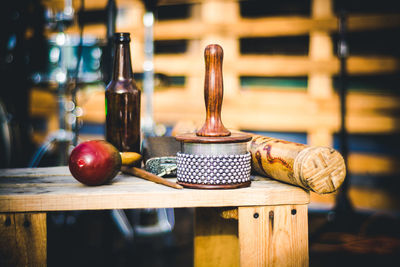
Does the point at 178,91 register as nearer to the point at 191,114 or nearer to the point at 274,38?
the point at 191,114

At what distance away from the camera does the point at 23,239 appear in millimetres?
875

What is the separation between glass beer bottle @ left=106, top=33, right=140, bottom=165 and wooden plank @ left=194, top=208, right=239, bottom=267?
1.27 ft

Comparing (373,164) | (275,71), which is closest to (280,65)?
(275,71)

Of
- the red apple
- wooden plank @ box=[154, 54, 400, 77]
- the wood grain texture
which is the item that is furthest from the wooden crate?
the wood grain texture

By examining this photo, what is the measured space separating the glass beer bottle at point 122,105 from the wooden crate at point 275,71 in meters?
2.11

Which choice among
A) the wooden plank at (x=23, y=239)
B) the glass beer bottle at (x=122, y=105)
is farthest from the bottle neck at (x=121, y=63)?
the wooden plank at (x=23, y=239)

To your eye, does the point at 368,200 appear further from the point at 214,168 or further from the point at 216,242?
the point at 214,168

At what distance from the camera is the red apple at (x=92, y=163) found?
3.04 ft

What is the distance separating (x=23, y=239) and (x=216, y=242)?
661 millimetres

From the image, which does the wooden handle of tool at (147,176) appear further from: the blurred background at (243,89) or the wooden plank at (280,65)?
the wooden plank at (280,65)

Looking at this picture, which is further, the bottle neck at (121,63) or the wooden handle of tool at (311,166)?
the bottle neck at (121,63)

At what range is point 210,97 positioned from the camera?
0.92 m

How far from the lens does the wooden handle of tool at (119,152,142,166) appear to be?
1.08 meters

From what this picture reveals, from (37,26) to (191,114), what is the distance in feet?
4.91
